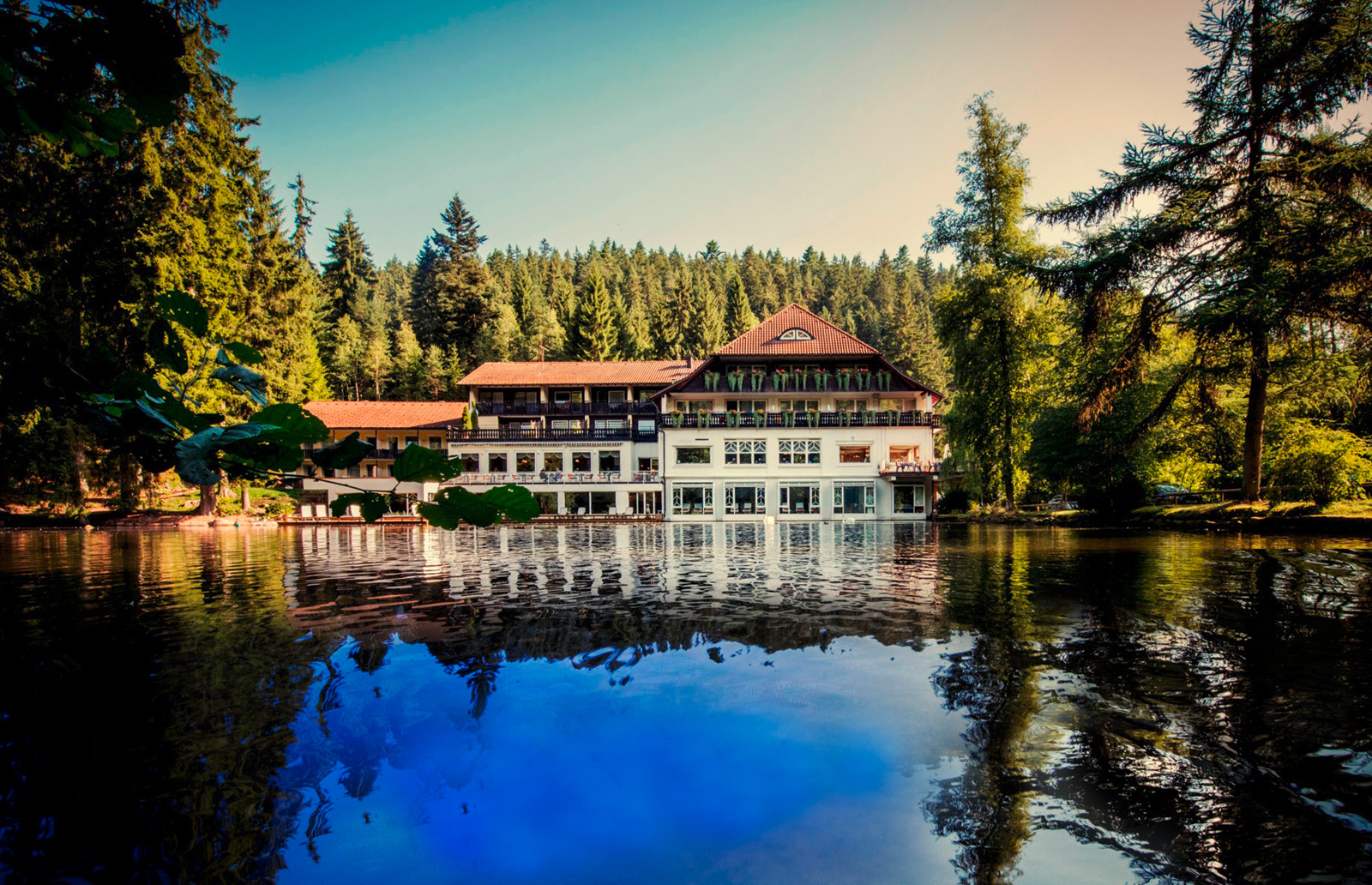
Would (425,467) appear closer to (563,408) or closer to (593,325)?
(563,408)

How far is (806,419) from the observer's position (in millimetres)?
44219

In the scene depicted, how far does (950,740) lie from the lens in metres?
5.64

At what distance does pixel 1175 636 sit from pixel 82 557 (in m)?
27.5

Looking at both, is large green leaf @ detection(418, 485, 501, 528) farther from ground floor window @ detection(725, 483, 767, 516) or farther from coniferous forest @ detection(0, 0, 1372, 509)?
ground floor window @ detection(725, 483, 767, 516)

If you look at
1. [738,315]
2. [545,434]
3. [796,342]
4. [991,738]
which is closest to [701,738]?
[991,738]

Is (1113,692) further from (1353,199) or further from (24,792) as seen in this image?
(1353,199)

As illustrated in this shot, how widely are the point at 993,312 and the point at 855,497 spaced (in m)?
14.9

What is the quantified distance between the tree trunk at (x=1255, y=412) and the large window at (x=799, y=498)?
23807 millimetres

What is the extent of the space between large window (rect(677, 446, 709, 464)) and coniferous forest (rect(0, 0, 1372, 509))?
49.0ft

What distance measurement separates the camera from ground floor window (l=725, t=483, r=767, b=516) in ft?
146

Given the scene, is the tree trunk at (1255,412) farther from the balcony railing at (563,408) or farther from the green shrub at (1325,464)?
the balcony railing at (563,408)

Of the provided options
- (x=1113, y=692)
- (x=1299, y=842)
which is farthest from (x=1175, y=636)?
(x=1299, y=842)

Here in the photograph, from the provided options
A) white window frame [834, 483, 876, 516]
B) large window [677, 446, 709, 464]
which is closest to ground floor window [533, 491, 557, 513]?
large window [677, 446, 709, 464]

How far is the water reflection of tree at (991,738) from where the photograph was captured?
4.19 metres
